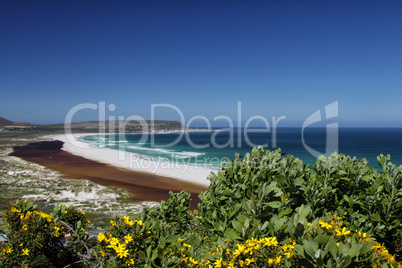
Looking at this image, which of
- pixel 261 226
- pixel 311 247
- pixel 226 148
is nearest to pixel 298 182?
pixel 261 226

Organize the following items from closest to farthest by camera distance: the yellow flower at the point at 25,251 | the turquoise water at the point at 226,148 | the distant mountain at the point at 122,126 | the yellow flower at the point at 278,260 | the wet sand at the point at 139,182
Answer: the yellow flower at the point at 278,260
the yellow flower at the point at 25,251
the wet sand at the point at 139,182
the turquoise water at the point at 226,148
the distant mountain at the point at 122,126

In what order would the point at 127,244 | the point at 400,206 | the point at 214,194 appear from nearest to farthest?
the point at 127,244 → the point at 400,206 → the point at 214,194

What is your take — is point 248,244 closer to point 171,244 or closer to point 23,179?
point 171,244

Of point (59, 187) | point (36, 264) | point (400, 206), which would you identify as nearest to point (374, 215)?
point (400, 206)

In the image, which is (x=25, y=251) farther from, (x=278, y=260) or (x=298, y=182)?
(x=298, y=182)

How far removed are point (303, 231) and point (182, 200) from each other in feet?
10.8

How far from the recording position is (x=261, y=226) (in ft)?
7.33

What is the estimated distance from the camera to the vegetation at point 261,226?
1906 mm

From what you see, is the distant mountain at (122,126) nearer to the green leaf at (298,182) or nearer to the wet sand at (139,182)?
the wet sand at (139,182)

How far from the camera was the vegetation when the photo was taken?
1.91 m

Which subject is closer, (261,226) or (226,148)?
(261,226)

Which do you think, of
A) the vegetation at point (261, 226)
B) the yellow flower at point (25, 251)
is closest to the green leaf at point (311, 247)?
the vegetation at point (261, 226)

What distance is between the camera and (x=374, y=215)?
317 cm

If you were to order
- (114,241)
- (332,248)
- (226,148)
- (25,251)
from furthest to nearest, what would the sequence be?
1. (226,148)
2. (25,251)
3. (114,241)
4. (332,248)
